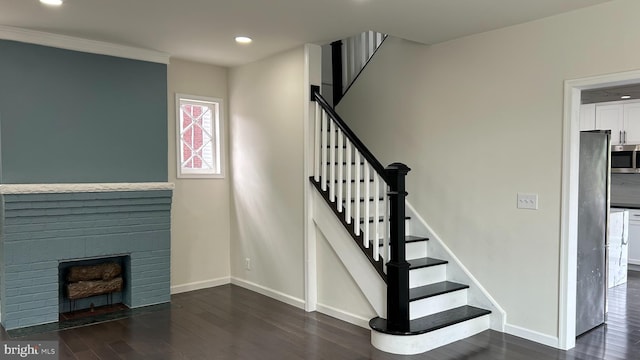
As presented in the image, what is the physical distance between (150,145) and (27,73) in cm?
122

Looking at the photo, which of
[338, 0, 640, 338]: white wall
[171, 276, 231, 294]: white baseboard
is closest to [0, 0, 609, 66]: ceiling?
[338, 0, 640, 338]: white wall

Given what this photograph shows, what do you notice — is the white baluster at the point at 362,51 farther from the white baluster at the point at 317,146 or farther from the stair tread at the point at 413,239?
the stair tread at the point at 413,239

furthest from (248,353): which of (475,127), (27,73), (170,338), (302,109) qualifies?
(27,73)

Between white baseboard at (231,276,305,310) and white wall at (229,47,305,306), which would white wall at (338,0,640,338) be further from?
white baseboard at (231,276,305,310)

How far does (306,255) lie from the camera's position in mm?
4605

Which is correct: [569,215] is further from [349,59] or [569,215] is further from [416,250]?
[349,59]

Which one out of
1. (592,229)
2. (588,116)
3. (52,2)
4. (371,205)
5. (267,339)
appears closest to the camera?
(52,2)

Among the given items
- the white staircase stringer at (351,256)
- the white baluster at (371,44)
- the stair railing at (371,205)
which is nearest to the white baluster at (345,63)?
the white baluster at (371,44)

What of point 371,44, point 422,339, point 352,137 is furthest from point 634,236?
point 352,137

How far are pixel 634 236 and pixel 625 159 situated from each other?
108 cm

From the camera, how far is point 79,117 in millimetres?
4348

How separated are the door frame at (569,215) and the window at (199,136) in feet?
12.3

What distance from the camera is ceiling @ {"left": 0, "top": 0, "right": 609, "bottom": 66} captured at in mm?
3322

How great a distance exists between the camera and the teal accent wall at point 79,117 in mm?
4023
